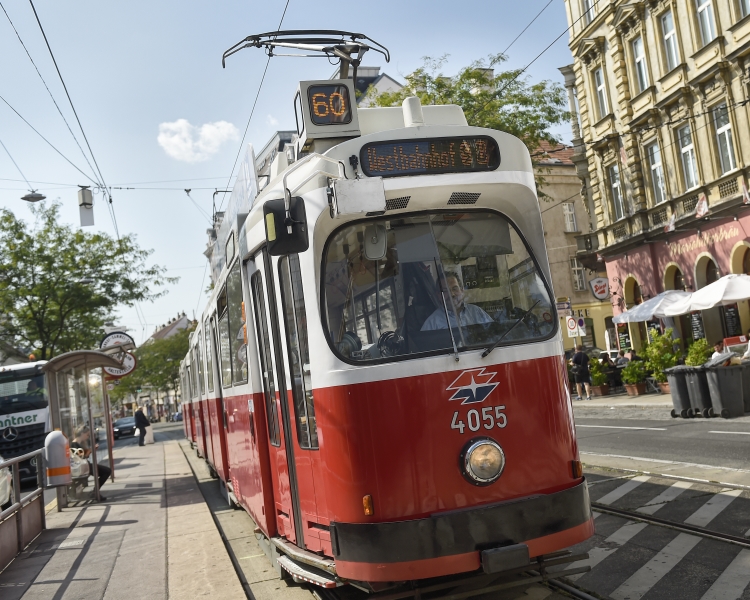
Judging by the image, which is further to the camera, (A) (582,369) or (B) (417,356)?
(A) (582,369)

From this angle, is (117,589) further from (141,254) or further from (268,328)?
(141,254)

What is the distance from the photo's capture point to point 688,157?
26.0 meters

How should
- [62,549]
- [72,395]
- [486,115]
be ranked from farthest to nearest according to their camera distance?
[486,115]
[72,395]
[62,549]

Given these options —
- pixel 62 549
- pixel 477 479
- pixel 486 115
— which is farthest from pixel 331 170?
pixel 486 115

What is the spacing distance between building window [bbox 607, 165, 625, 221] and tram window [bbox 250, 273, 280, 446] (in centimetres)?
2591

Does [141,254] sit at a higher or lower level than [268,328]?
higher

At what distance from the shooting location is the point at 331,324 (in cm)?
523

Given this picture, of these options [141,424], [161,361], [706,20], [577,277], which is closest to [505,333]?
[706,20]

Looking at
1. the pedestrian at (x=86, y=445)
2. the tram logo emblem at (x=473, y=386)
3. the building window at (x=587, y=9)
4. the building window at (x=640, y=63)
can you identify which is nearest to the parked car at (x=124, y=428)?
the building window at (x=587, y=9)

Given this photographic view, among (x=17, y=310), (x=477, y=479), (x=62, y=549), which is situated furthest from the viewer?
(x=17, y=310)

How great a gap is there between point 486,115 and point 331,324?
65.1ft

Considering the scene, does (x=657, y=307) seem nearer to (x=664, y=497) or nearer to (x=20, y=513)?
(x=664, y=497)

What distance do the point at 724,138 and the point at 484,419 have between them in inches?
855

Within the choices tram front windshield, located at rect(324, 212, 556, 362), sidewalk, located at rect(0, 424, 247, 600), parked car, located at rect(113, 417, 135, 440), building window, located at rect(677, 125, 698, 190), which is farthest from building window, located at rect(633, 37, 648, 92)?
parked car, located at rect(113, 417, 135, 440)
